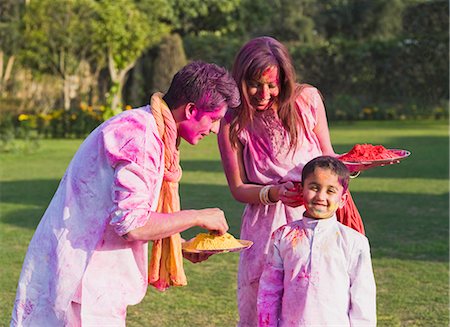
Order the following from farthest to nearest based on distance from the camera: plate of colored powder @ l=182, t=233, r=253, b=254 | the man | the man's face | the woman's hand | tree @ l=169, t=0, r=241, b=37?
tree @ l=169, t=0, r=241, b=37 < the woman's hand < plate of colored powder @ l=182, t=233, r=253, b=254 < the man's face < the man

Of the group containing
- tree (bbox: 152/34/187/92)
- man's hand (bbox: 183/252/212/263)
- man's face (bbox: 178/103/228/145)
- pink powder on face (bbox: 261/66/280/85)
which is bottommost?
tree (bbox: 152/34/187/92)

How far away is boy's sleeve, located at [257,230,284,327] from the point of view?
3787mm

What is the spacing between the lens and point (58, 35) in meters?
32.6

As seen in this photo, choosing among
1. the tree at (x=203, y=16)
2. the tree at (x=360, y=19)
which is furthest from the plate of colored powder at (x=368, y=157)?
the tree at (x=360, y=19)

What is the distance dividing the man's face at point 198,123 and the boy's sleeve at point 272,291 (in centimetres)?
59

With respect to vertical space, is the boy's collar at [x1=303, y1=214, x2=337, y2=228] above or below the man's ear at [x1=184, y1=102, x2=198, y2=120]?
below

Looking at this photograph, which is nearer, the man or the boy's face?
the man

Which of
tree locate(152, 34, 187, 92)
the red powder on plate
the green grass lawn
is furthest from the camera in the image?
tree locate(152, 34, 187, 92)

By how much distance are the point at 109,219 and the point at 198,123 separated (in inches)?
19.3

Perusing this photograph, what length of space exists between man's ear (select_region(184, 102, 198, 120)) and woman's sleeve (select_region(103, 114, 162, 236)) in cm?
16

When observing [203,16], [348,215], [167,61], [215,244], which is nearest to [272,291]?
[215,244]

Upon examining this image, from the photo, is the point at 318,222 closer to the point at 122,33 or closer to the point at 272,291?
the point at 272,291

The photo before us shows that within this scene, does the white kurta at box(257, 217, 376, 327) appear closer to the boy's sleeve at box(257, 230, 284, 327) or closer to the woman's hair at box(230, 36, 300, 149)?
the boy's sleeve at box(257, 230, 284, 327)

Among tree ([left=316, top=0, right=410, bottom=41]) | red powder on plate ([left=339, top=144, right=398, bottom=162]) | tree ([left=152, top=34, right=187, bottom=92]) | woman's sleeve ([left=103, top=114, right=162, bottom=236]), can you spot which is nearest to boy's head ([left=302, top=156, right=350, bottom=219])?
red powder on plate ([left=339, top=144, right=398, bottom=162])
